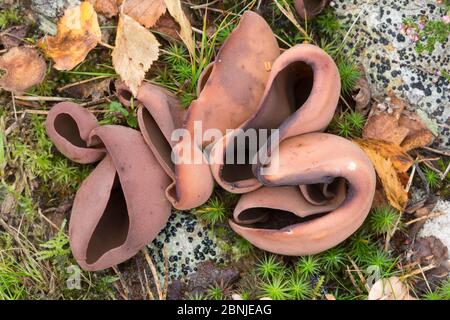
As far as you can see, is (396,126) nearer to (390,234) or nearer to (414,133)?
(414,133)

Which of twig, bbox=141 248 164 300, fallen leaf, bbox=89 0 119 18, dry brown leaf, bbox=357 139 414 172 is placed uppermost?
fallen leaf, bbox=89 0 119 18

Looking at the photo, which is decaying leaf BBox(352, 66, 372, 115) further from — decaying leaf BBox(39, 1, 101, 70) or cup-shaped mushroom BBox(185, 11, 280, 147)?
decaying leaf BBox(39, 1, 101, 70)

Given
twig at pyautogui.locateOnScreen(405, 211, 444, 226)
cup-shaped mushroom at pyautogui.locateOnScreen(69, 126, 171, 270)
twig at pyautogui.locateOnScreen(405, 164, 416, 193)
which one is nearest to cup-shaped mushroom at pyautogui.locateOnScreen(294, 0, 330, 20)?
twig at pyautogui.locateOnScreen(405, 164, 416, 193)

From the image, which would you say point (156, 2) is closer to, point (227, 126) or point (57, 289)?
point (227, 126)

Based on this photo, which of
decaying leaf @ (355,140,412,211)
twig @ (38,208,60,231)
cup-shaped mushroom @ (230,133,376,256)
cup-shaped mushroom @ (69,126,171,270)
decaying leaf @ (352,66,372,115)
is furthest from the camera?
twig @ (38,208,60,231)

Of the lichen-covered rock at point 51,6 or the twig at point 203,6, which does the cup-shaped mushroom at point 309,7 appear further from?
the lichen-covered rock at point 51,6

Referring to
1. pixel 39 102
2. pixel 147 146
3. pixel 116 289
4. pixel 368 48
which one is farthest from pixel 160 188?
pixel 368 48

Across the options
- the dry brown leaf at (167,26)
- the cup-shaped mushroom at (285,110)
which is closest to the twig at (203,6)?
the dry brown leaf at (167,26)
